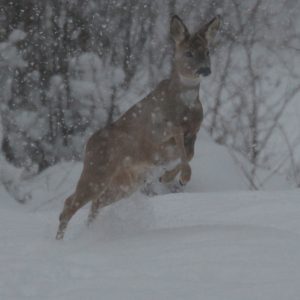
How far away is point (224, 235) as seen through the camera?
6719 mm

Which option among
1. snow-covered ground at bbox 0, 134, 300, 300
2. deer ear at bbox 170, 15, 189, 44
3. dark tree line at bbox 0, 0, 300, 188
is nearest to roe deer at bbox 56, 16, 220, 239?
deer ear at bbox 170, 15, 189, 44

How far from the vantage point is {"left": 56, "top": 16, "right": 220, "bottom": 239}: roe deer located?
797 cm

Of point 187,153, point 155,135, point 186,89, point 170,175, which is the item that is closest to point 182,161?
point 187,153

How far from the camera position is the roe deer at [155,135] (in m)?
7.97

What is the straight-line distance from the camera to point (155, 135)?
809 cm

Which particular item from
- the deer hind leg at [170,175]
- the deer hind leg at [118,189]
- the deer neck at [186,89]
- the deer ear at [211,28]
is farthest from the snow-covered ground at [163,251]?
the deer ear at [211,28]

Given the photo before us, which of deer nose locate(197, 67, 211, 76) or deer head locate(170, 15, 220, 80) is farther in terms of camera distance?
deer head locate(170, 15, 220, 80)

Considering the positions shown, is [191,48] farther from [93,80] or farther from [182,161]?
[93,80]

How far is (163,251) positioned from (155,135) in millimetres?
1951

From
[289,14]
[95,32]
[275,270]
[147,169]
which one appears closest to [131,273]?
[275,270]

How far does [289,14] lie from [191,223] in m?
11.6

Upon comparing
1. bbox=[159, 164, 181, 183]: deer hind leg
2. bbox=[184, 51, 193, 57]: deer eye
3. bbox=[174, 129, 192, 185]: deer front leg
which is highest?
bbox=[184, 51, 193, 57]: deer eye

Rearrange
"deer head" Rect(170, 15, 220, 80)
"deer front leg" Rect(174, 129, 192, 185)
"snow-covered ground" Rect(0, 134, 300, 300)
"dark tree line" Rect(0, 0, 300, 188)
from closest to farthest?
"snow-covered ground" Rect(0, 134, 300, 300) → "deer front leg" Rect(174, 129, 192, 185) → "deer head" Rect(170, 15, 220, 80) → "dark tree line" Rect(0, 0, 300, 188)

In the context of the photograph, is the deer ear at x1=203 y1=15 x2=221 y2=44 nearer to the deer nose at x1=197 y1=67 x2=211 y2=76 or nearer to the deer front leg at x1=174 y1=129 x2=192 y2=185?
the deer nose at x1=197 y1=67 x2=211 y2=76
